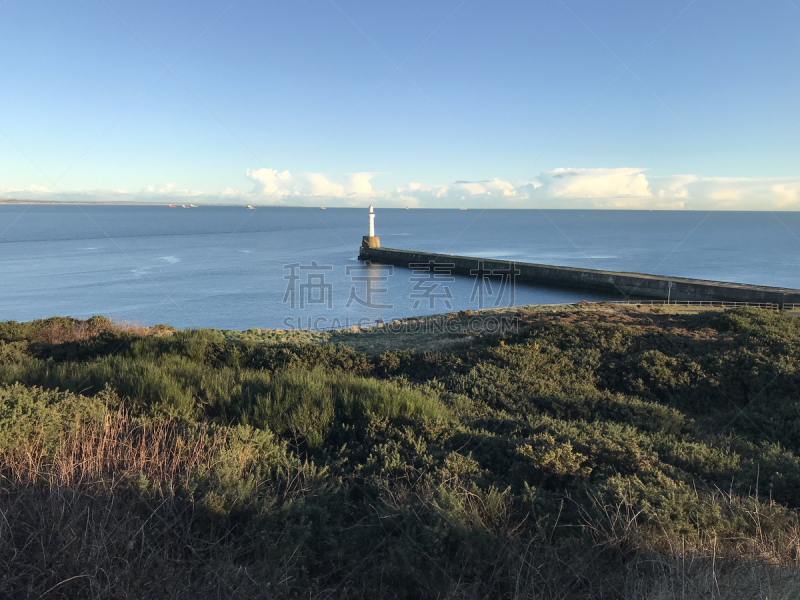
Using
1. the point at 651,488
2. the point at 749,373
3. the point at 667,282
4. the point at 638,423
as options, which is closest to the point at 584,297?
the point at 667,282

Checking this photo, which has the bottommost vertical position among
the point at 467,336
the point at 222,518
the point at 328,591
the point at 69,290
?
the point at 69,290

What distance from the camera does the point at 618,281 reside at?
44.3 metres

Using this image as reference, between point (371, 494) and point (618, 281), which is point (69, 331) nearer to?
point (371, 494)

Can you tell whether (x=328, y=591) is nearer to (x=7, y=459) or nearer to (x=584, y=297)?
(x=7, y=459)

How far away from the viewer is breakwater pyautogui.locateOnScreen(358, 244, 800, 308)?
115 feet

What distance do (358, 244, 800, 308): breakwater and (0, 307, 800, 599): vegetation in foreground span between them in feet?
109

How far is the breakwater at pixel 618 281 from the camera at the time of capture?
115ft

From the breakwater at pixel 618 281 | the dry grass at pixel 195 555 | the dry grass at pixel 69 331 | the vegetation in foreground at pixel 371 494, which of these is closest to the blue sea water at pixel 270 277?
the breakwater at pixel 618 281

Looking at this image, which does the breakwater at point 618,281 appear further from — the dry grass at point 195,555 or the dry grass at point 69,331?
Result: the dry grass at point 69,331

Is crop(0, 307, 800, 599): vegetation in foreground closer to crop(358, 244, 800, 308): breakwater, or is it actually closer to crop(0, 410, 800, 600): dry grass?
crop(0, 410, 800, 600): dry grass

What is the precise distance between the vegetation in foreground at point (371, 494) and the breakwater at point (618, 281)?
3319 cm

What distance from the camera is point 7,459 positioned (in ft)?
13.1

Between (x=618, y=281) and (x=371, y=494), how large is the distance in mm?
44484

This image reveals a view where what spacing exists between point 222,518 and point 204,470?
1.57 feet
